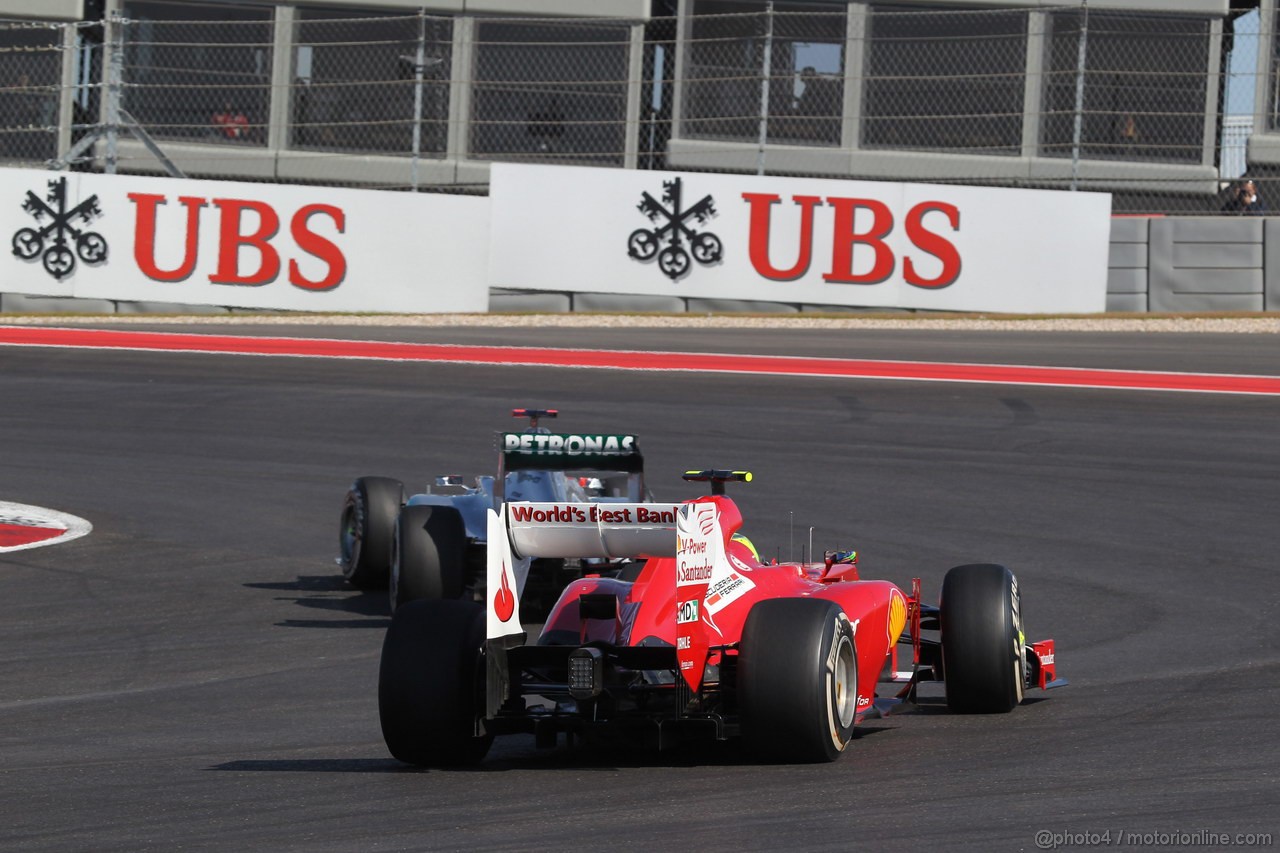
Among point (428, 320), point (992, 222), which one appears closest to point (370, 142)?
point (428, 320)

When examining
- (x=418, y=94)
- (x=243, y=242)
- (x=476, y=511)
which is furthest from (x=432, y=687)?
(x=418, y=94)

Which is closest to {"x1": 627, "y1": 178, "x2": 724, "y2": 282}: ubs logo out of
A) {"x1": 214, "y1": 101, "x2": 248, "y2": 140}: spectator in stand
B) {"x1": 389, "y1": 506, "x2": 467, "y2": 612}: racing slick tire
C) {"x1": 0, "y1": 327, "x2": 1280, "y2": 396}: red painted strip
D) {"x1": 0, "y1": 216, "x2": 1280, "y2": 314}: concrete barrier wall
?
{"x1": 0, "y1": 216, "x2": 1280, "y2": 314}: concrete barrier wall

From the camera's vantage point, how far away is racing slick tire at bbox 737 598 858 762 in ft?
20.7

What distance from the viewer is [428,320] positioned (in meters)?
22.1

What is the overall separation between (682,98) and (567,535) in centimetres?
1769

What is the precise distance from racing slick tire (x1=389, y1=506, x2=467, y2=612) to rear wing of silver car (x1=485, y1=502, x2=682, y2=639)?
2.47 meters

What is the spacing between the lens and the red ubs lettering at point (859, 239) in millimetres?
21359

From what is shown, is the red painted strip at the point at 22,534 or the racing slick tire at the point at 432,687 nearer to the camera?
the racing slick tire at the point at 432,687

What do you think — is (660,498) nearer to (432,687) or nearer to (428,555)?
(428,555)

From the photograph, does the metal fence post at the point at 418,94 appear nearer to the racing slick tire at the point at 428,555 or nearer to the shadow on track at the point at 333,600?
the shadow on track at the point at 333,600

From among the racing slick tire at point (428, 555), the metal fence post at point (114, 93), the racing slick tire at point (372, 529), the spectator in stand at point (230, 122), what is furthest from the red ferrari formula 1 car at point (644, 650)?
the spectator in stand at point (230, 122)

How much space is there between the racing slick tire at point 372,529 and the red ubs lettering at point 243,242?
Answer: 10838 mm

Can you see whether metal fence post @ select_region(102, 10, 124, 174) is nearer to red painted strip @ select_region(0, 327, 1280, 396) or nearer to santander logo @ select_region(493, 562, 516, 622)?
red painted strip @ select_region(0, 327, 1280, 396)

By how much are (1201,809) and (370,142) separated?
21.9m
